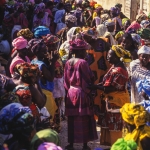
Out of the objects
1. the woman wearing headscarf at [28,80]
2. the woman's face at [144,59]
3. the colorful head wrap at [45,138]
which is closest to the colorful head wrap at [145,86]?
the woman's face at [144,59]

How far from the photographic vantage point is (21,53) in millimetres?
7723

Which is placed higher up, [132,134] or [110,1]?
[110,1]

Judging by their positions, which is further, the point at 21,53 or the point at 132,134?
the point at 21,53

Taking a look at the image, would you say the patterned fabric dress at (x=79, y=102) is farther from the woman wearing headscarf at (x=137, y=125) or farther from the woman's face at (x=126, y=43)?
the woman wearing headscarf at (x=137, y=125)

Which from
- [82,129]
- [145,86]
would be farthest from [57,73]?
[145,86]

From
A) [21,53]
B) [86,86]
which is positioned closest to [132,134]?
[86,86]

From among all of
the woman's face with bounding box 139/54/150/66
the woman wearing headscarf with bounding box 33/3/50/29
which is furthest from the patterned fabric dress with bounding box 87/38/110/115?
the woman wearing headscarf with bounding box 33/3/50/29

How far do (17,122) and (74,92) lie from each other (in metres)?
2.82

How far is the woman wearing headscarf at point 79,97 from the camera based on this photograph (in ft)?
24.1

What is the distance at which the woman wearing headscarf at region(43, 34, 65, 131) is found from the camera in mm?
7855

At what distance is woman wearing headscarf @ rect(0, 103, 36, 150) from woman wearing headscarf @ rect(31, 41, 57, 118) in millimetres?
2481

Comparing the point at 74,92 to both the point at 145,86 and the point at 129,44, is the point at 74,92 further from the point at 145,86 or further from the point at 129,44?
the point at 129,44

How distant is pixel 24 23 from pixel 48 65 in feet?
19.0

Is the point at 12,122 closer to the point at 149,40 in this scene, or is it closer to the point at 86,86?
the point at 86,86
